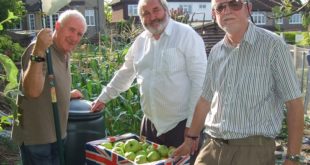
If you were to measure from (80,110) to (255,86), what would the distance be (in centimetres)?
175

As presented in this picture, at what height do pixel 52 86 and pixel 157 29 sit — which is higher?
pixel 157 29

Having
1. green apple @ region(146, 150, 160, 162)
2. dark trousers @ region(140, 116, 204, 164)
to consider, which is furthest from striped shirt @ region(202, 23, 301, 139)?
dark trousers @ region(140, 116, 204, 164)

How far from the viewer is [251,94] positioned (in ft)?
8.02

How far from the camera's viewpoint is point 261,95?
95.6 inches

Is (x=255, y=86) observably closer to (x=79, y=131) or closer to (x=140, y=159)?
(x=140, y=159)

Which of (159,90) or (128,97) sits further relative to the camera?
(128,97)

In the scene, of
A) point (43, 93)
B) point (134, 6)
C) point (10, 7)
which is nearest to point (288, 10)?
point (43, 93)

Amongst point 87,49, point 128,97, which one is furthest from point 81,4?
point 128,97

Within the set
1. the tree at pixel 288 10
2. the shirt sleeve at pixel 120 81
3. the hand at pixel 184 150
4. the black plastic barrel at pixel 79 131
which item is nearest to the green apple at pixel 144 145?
the hand at pixel 184 150

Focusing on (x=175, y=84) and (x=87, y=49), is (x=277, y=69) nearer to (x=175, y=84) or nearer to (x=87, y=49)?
(x=175, y=84)

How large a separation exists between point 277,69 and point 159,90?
1278mm

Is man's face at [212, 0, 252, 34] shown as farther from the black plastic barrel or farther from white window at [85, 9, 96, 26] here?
white window at [85, 9, 96, 26]

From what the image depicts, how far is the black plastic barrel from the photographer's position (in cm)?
359

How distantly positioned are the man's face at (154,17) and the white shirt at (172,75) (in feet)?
0.20
